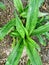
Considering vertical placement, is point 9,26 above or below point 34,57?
above

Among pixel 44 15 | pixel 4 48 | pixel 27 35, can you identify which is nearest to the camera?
pixel 27 35

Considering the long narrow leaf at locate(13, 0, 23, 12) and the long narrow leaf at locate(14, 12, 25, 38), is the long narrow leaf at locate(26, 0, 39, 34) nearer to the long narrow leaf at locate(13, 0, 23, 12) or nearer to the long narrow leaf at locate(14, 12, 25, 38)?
the long narrow leaf at locate(14, 12, 25, 38)

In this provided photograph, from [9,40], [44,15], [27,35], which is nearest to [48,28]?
[27,35]

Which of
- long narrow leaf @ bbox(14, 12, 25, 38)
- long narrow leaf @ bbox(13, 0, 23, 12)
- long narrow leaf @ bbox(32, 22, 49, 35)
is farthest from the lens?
long narrow leaf @ bbox(13, 0, 23, 12)

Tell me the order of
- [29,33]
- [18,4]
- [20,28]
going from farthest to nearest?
[18,4]
[29,33]
[20,28]

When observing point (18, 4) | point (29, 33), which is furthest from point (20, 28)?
point (18, 4)

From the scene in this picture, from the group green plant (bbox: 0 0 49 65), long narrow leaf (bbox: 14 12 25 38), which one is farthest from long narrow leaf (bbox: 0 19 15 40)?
long narrow leaf (bbox: 14 12 25 38)

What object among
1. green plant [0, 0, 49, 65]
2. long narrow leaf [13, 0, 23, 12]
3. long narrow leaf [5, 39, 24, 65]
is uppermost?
long narrow leaf [13, 0, 23, 12]

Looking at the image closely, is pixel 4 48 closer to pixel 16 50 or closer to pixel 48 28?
pixel 16 50

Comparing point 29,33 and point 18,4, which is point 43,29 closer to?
point 29,33

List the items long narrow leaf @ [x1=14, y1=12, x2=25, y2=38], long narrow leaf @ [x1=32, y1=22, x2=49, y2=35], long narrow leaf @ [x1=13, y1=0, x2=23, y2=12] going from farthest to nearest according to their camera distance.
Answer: long narrow leaf @ [x1=13, y1=0, x2=23, y2=12] → long narrow leaf @ [x1=32, y1=22, x2=49, y2=35] → long narrow leaf @ [x1=14, y1=12, x2=25, y2=38]

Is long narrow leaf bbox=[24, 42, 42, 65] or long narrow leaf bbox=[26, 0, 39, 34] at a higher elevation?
long narrow leaf bbox=[26, 0, 39, 34]
